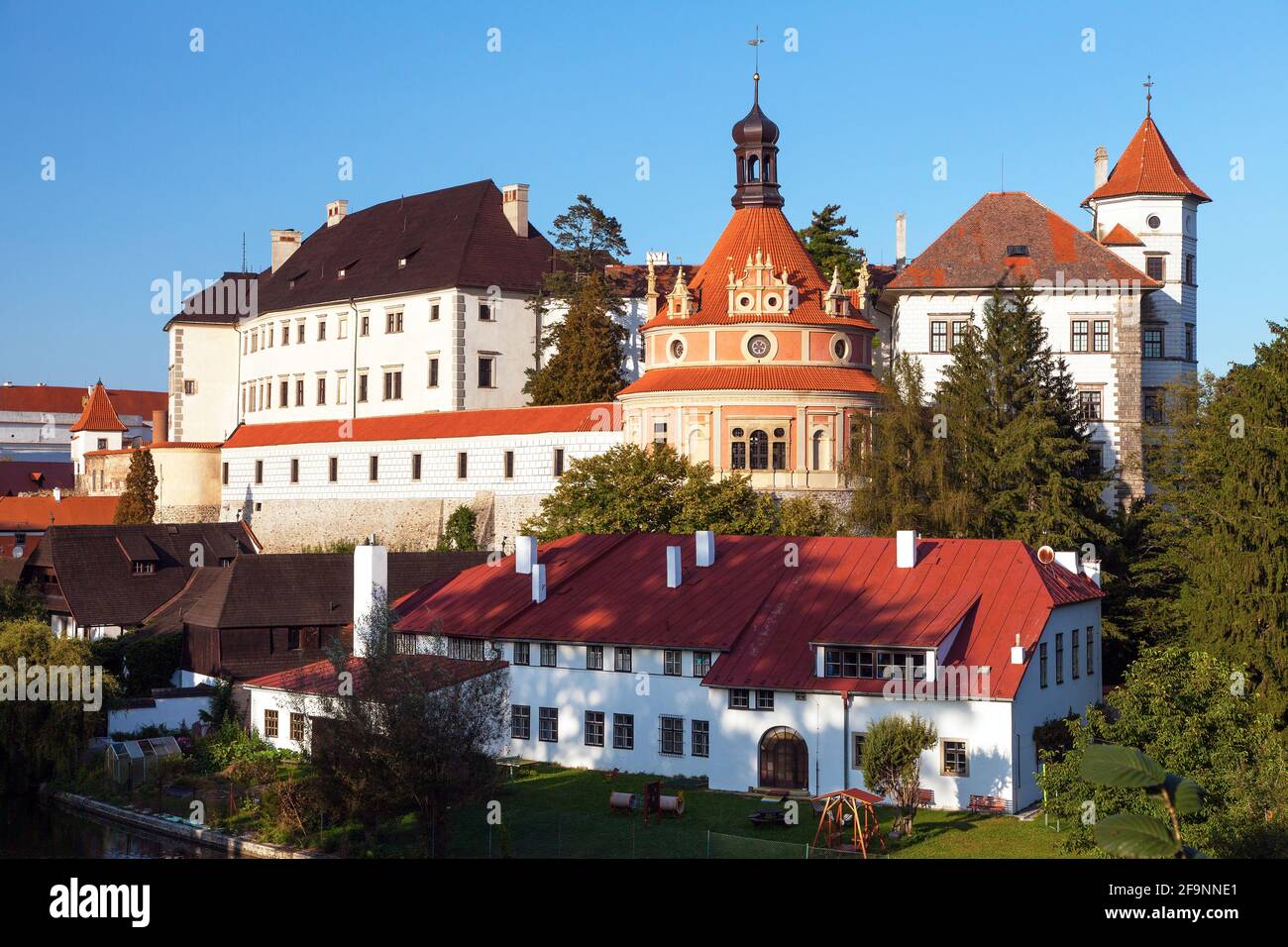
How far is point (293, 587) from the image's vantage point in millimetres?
47938

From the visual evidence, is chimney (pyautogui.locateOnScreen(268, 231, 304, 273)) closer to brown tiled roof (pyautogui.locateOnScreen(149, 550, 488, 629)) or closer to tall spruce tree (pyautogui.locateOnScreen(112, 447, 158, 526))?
tall spruce tree (pyautogui.locateOnScreen(112, 447, 158, 526))

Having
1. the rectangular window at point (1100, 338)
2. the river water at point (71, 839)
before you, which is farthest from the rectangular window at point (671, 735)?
the rectangular window at point (1100, 338)

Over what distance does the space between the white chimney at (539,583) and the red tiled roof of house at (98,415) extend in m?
76.8

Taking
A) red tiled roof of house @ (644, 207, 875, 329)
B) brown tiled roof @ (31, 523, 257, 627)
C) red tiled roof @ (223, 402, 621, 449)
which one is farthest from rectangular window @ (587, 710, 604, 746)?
red tiled roof of house @ (644, 207, 875, 329)

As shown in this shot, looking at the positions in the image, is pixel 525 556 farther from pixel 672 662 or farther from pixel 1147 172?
pixel 1147 172

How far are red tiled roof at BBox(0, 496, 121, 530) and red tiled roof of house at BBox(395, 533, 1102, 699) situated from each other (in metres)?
45.8

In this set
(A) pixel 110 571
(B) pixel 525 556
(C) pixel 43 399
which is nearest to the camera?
(B) pixel 525 556

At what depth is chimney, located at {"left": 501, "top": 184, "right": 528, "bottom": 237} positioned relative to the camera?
77.6 metres

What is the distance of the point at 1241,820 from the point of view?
2211 centimetres

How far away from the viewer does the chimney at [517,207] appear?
77.6m

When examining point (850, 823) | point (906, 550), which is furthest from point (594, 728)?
point (850, 823)

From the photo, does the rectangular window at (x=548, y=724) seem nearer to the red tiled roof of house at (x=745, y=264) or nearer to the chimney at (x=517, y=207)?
the red tiled roof of house at (x=745, y=264)

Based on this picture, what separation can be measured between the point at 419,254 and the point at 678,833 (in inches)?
2025
